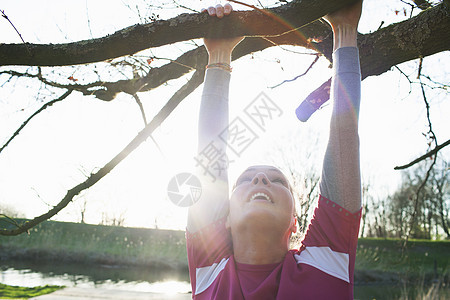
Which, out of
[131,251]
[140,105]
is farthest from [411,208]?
[140,105]

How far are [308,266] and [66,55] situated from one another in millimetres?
1403

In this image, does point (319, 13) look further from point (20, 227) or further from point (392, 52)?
point (20, 227)

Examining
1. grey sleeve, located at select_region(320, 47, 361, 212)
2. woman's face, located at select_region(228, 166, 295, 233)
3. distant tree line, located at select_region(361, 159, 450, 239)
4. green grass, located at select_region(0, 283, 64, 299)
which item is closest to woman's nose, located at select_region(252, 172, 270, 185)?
woman's face, located at select_region(228, 166, 295, 233)

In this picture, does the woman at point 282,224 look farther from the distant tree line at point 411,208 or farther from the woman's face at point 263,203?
the distant tree line at point 411,208

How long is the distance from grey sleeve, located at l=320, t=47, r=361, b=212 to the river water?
941 centimetres

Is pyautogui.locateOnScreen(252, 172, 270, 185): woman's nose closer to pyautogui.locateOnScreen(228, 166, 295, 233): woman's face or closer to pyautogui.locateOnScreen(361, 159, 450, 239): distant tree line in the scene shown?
pyautogui.locateOnScreen(228, 166, 295, 233): woman's face

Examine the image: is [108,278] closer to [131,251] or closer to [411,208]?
[131,251]

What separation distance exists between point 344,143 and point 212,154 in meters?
0.60

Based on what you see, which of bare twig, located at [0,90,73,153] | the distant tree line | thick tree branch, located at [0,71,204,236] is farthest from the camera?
the distant tree line

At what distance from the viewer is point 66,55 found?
1672 mm

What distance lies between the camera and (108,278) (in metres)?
12.2

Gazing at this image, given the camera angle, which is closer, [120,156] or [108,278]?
[120,156]

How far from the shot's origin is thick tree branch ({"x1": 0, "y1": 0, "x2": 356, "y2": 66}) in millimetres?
1523
